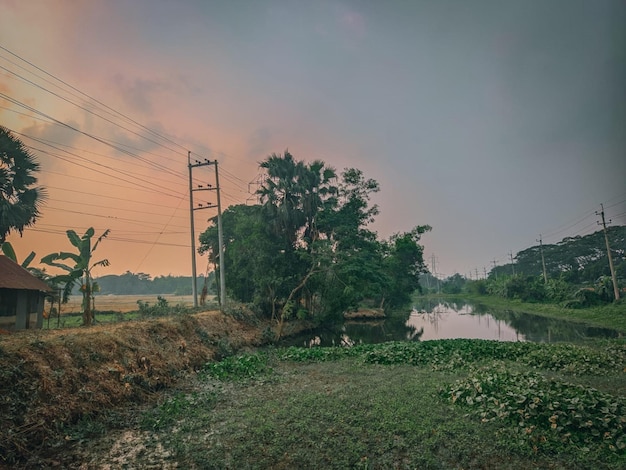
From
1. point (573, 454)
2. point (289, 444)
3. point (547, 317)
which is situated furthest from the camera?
point (547, 317)

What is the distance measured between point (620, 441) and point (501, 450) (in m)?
1.69

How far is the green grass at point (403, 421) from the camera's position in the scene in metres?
5.16

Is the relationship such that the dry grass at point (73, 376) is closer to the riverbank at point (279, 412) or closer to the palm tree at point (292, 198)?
the riverbank at point (279, 412)

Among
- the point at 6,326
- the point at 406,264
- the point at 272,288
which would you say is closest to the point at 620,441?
the point at 6,326

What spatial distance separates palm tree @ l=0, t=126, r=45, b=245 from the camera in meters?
14.5

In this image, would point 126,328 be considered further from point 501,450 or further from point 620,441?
point 620,441

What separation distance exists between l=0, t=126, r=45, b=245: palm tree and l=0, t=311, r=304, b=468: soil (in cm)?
771

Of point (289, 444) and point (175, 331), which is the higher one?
point (175, 331)

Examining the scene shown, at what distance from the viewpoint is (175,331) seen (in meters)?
13.6

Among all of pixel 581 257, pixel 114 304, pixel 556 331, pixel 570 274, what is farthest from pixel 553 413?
pixel 581 257

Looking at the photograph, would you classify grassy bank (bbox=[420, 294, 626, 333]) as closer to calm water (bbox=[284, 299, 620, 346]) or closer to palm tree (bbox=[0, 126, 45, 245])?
calm water (bbox=[284, 299, 620, 346])

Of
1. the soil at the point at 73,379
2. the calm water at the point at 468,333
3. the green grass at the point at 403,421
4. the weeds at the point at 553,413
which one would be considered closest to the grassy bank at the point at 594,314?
the calm water at the point at 468,333

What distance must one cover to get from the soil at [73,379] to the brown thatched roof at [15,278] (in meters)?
5.38

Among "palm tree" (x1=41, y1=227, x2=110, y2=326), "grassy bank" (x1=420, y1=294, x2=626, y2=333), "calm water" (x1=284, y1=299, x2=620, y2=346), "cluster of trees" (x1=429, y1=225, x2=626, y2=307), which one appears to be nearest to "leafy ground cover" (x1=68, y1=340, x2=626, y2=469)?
"palm tree" (x1=41, y1=227, x2=110, y2=326)
